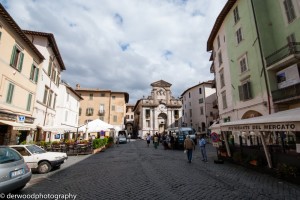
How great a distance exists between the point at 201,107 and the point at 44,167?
42480 mm

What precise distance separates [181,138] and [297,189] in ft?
53.3

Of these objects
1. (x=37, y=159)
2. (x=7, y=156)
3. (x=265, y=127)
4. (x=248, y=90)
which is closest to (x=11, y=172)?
(x=7, y=156)

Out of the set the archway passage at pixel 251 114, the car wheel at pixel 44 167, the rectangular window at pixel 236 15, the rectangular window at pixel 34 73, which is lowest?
the car wheel at pixel 44 167

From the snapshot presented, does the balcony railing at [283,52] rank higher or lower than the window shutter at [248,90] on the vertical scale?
higher

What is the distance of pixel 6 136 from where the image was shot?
13500 millimetres

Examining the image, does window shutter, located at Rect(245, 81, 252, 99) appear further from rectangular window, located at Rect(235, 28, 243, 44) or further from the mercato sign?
the mercato sign

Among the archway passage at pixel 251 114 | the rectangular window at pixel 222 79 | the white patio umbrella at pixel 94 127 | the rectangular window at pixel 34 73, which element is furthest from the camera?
the rectangular window at pixel 222 79

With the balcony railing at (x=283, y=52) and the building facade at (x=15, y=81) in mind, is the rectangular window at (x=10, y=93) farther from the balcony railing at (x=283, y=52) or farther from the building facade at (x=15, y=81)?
the balcony railing at (x=283, y=52)

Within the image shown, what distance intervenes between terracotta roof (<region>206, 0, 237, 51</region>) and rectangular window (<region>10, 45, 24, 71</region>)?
20.3m

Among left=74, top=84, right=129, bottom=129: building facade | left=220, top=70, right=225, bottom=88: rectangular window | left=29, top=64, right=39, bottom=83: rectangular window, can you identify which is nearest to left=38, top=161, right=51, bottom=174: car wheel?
left=29, top=64, right=39, bottom=83: rectangular window

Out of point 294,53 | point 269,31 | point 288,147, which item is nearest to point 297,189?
point 288,147

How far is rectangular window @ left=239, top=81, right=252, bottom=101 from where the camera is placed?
55.2 feet

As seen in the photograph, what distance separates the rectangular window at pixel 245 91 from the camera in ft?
55.2

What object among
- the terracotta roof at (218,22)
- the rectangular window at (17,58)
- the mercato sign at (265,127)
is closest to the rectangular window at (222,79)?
the terracotta roof at (218,22)
